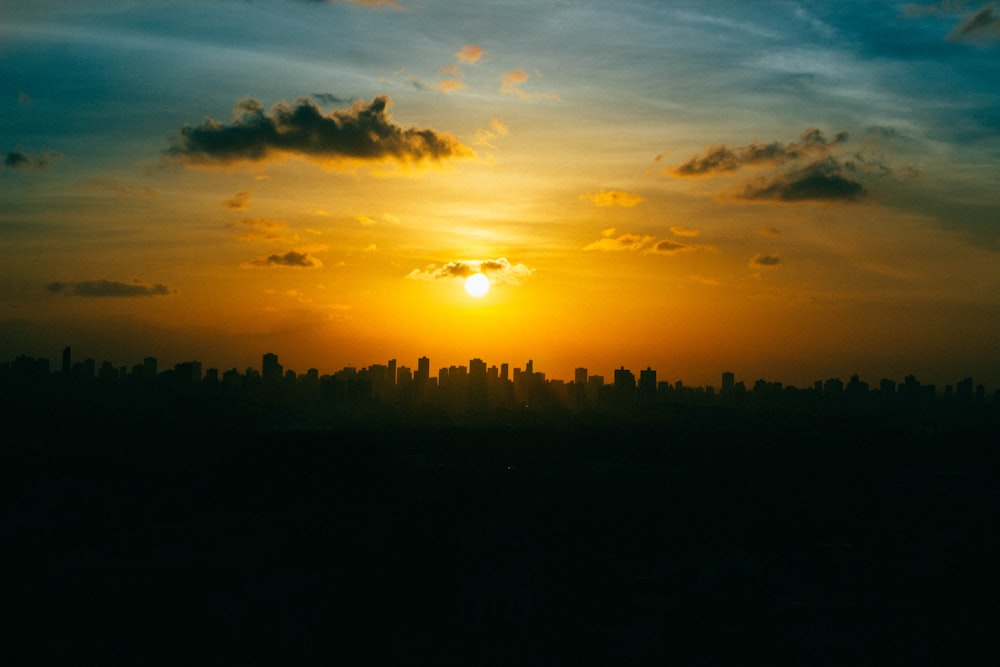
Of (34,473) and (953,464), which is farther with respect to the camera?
(953,464)

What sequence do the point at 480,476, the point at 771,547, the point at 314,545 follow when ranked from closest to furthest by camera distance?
the point at 314,545 < the point at 771,547 < the point at 480,476

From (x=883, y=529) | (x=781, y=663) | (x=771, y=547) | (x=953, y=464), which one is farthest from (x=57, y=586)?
(x=953, y=464)

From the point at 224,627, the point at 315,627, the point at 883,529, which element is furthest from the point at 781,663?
the point at 883,529

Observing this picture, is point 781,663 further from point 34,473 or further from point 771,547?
point 34,473

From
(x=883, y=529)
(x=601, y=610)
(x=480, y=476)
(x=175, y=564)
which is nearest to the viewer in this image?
(x=601, y=610)

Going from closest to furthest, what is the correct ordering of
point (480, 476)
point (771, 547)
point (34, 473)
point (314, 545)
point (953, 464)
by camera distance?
point (314, 545) < point (771, 547) < point (34, 473) < point (480, 476) < point (953, 464)

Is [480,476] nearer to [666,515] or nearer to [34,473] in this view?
[666,515]
